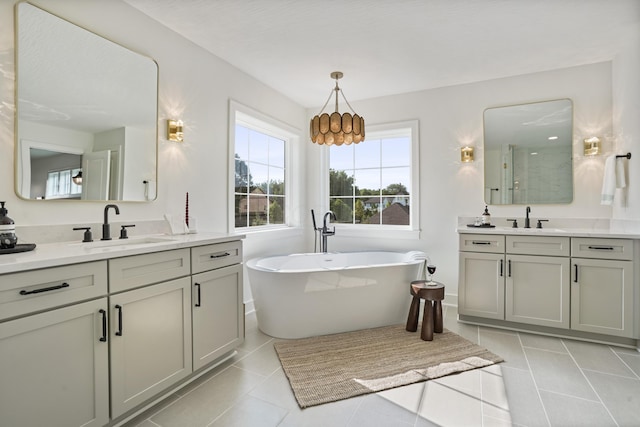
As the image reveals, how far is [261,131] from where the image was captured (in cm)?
396

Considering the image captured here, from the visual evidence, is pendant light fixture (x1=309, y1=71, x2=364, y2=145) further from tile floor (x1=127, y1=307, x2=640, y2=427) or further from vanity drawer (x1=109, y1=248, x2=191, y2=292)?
tile floor (x1=127, y1=307, x2=640, y2=427)

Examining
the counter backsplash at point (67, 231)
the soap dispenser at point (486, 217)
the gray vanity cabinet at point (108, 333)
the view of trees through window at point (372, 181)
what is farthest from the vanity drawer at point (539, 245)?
the counter backsplash at point (67, 231)

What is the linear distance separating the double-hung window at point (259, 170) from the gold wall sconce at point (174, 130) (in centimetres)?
66

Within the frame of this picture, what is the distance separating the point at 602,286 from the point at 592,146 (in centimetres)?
141

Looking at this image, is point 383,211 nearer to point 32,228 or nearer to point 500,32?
point 500,32

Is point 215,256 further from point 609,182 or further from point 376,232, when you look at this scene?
point 609,182

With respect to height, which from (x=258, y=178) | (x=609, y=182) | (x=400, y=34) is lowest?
(x=609, y=182)

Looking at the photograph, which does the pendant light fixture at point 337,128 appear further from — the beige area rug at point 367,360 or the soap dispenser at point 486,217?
the beige area rug at point 367,360

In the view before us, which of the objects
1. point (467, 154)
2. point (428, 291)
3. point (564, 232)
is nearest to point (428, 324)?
point (428, 291)

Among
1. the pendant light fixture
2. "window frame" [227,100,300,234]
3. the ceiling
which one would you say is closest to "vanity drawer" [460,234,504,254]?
the pendant light fixture

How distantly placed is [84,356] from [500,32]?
11.5 ft

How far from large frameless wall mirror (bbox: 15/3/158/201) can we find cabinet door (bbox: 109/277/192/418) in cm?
83

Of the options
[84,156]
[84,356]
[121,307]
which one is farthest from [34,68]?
[84,356]

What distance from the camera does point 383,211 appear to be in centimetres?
430
